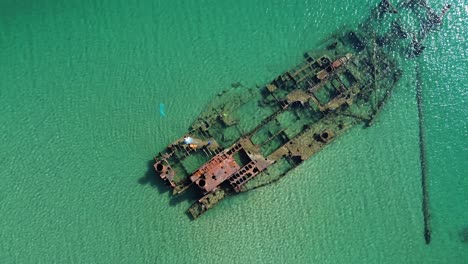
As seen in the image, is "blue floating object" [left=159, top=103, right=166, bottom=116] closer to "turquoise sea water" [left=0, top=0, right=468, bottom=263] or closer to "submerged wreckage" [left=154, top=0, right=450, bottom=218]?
"turquoise sea water" [left=0, top=0, right=468, bottom=263]

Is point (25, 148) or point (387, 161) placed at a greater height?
point (25, 148)

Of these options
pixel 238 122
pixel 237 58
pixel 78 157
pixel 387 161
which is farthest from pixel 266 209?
pixel 78 157

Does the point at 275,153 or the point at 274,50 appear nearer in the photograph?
the point at 275,153

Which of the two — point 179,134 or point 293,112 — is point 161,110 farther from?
point 293,112

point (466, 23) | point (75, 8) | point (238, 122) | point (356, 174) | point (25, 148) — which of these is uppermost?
point (75, 8)

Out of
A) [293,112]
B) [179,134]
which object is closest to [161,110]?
[179,134]

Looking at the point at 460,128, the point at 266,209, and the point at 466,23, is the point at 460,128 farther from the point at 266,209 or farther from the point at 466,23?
the point at 266,209
